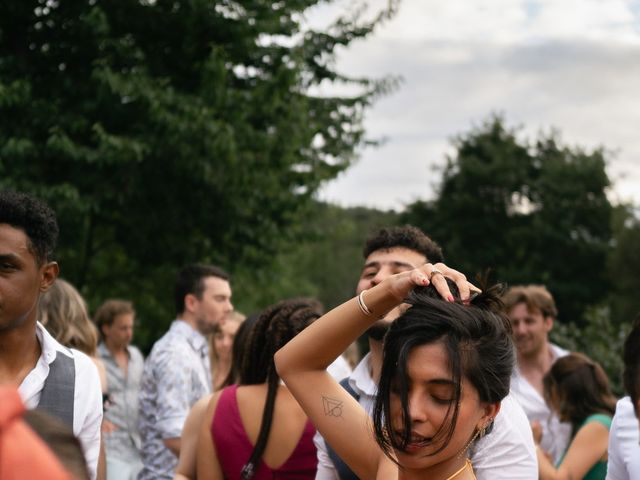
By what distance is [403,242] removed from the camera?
452 cm

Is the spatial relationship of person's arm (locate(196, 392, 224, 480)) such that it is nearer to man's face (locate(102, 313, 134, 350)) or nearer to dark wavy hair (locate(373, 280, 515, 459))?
dark wavy hair (locate(373, 280, 515, 459))

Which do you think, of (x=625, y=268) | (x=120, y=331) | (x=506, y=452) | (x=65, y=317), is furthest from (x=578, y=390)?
(x=625, y=268)

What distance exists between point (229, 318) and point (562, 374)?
325 centimetres

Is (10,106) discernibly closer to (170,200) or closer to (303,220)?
(170,200)

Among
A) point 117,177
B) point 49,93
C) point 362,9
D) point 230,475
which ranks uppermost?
point 362,9

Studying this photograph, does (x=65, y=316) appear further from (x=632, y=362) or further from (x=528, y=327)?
(x=528, y=327)

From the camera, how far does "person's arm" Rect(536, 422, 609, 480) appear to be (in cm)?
562

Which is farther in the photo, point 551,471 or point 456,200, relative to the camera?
point 456,200

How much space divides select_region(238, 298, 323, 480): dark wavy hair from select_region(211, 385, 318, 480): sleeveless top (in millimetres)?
145

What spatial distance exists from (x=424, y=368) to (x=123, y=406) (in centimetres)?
612

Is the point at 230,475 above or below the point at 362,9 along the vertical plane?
Result: below

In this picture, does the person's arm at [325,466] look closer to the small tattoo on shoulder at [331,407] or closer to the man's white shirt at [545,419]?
the small tattoo on shoulder at [331,407]

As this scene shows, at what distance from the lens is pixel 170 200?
1423cm

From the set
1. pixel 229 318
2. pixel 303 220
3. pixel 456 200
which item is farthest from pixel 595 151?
pixel 229 318
